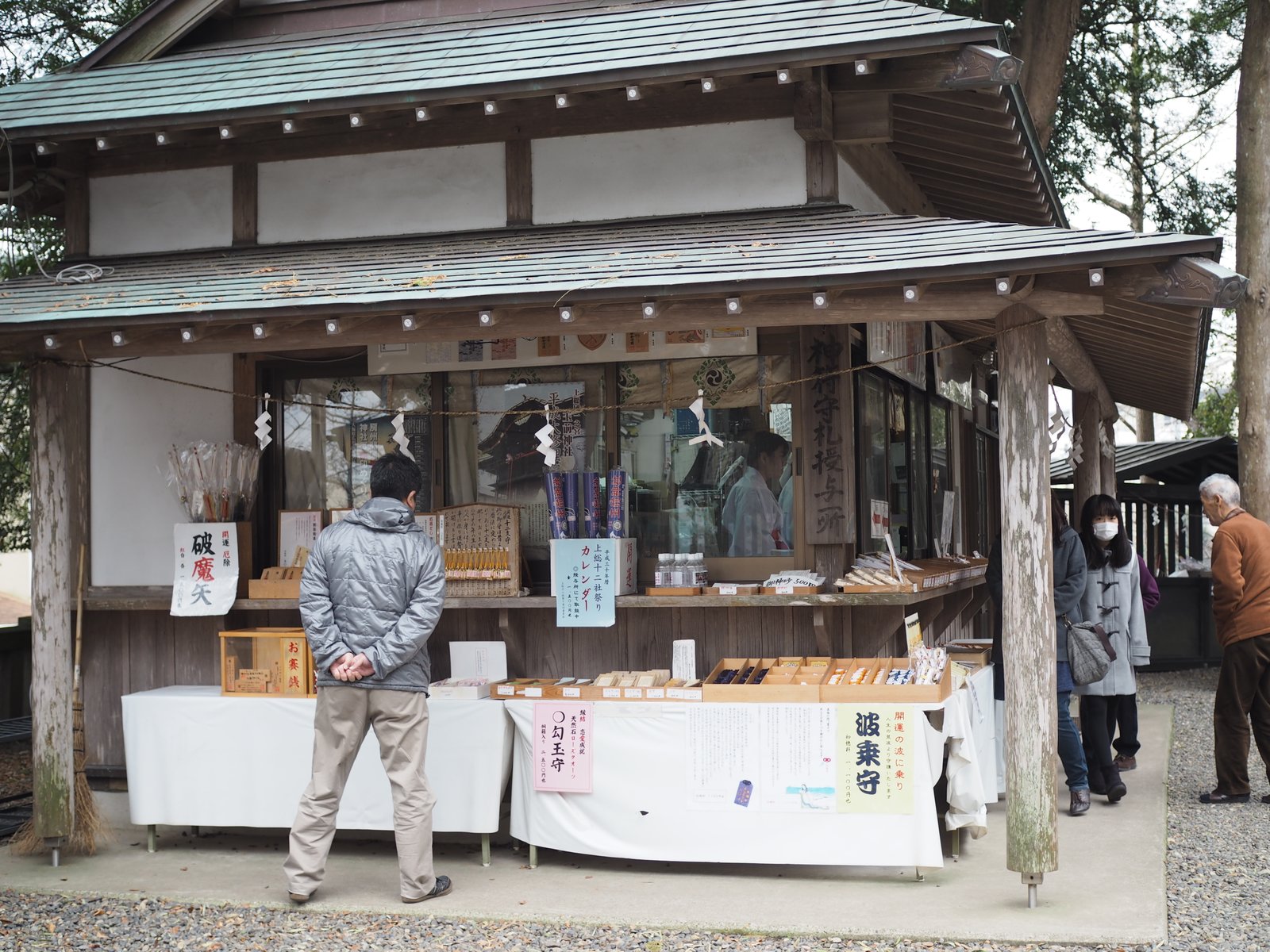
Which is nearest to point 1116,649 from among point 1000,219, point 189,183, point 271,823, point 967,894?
point 967,894

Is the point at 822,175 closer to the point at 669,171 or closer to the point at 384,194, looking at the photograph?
the point at 669,171

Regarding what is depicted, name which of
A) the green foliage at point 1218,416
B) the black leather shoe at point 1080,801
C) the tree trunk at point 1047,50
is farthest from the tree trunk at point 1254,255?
the green foliage at point 1218,416

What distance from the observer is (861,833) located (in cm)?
605

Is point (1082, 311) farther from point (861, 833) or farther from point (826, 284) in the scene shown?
point (861, 833)

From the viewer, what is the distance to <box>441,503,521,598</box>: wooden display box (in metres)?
7.21

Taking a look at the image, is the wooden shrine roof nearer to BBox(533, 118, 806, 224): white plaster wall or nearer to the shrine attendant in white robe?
BBox(533, 118, 806, 224): white plaster wall

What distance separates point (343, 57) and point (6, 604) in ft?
79.9

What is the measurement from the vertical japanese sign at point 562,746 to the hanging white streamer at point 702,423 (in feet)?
5.39

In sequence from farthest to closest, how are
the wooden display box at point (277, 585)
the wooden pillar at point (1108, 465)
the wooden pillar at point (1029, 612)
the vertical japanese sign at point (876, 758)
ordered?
the wooden pillar at point (1108, 465)
the wooden display box at point (277, 585)
the vertical japanese sign at point (876, 758)
the wooden pillar at point (1029, 612)

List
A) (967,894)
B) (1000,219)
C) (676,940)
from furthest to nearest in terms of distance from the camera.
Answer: (1000,219) < (967,894) < (676,940)

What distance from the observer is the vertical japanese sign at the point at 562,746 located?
254 inches

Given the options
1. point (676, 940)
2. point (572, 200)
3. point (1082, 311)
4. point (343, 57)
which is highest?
point (343, 57)

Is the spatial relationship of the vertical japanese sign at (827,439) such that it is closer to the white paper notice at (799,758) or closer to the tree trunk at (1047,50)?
the white paper notice at (799,758)

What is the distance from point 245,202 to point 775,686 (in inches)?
180
